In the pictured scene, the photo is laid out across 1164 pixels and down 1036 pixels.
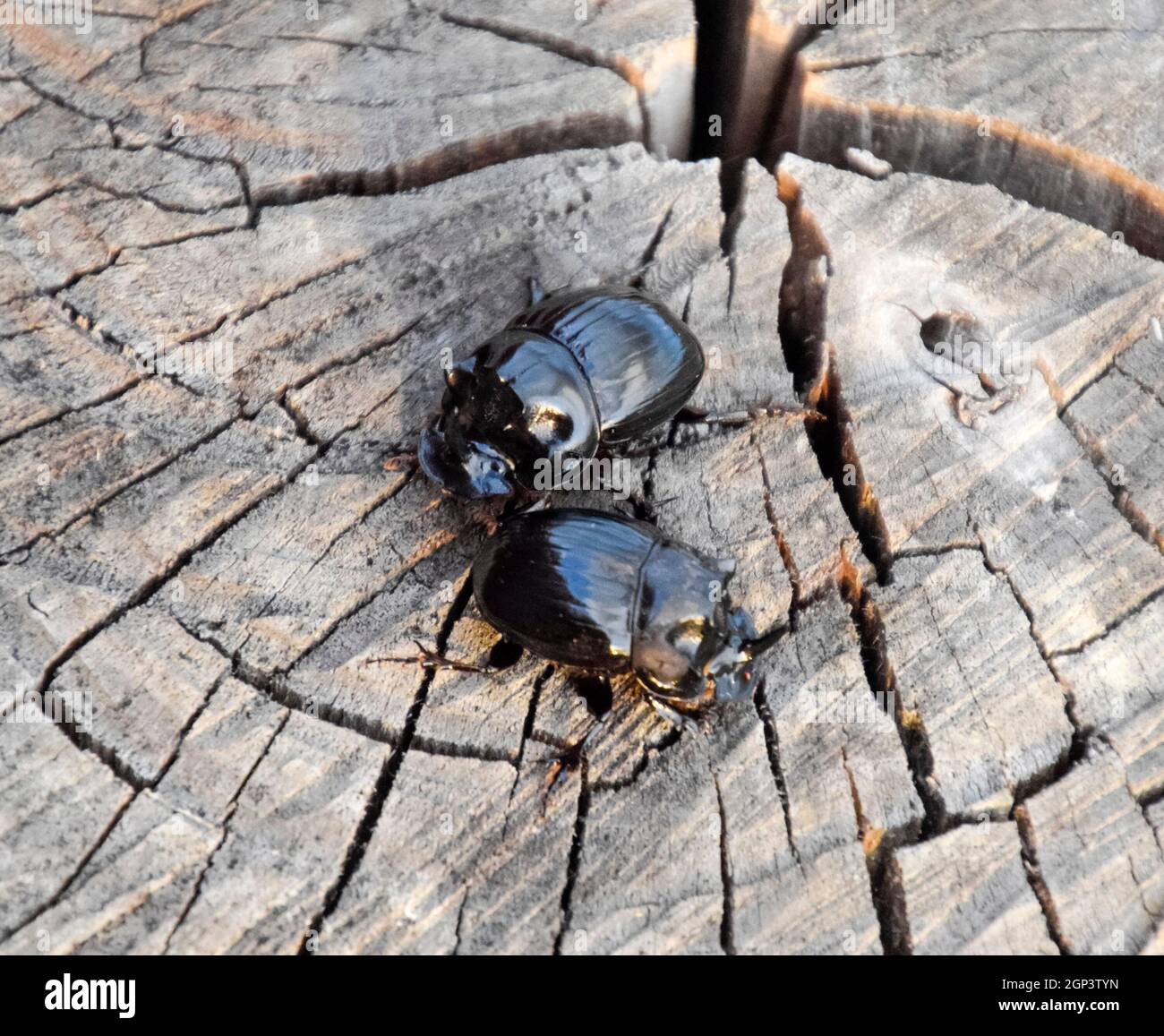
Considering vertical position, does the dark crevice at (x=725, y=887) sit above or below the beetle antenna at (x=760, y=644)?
below

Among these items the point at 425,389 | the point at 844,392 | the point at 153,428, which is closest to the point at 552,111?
the point at 425,389

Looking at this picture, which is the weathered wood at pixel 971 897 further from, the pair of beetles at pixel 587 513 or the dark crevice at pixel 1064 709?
the pair of beetles at pixel 587 513

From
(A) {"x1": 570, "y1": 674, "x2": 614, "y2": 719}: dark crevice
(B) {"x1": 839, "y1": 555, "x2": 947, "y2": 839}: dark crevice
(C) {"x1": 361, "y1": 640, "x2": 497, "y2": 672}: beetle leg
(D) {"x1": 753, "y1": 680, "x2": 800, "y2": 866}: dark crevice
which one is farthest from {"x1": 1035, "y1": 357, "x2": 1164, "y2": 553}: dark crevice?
(C) {"x1": 361, "y1": 640, "x2": 497, "y2": 672}: beetle leg

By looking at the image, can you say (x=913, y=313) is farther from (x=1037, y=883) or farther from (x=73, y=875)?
(x=73, y=875)

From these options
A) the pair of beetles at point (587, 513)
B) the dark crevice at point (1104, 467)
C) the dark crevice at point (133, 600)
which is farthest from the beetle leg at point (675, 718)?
the dark crevice at point (1104, 467)

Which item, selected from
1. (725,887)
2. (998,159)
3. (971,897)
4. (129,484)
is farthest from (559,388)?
(971,897)

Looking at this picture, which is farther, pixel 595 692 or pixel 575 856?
pixel 595 692

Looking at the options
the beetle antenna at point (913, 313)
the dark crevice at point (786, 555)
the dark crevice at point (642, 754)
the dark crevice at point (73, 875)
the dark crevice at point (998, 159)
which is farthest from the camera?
the dark crevice at point (998, 159)
